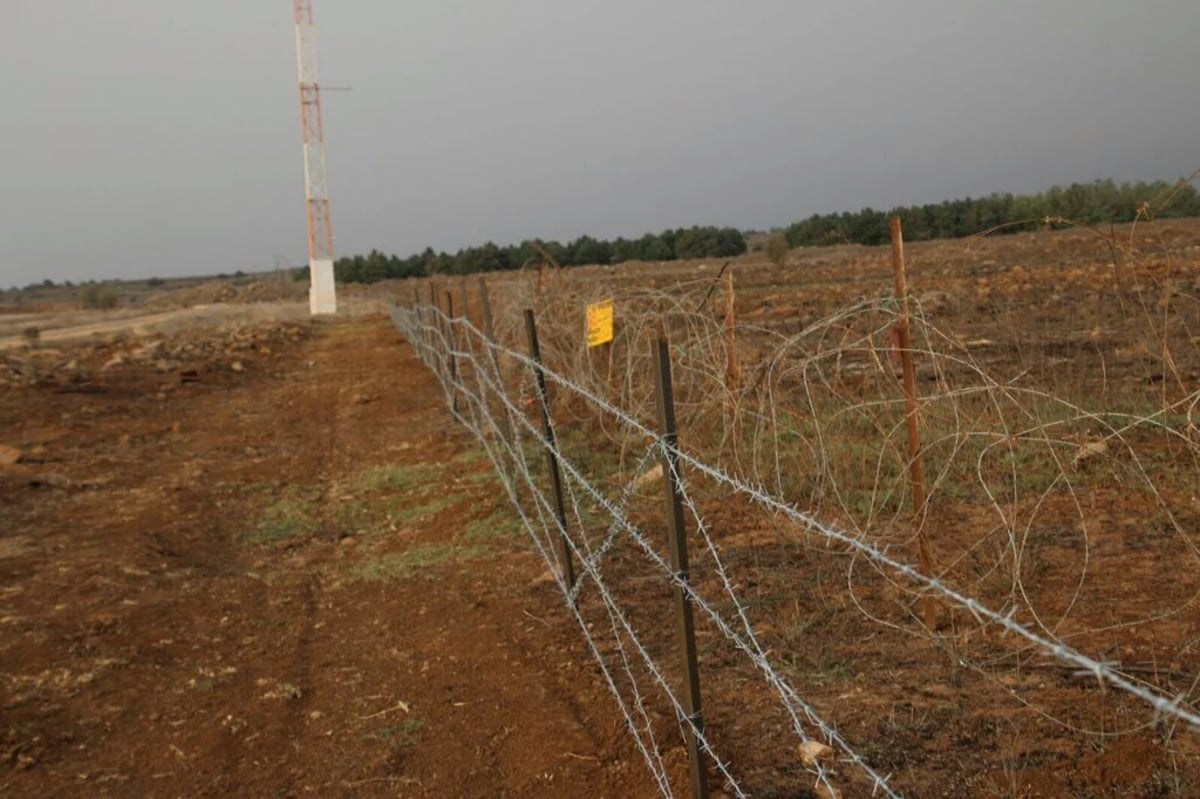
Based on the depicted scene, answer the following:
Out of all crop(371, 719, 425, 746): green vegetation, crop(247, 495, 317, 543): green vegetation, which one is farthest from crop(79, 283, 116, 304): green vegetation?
crop(371, 719, 425, 746): green vegetation

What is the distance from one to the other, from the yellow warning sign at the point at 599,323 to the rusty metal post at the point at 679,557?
3761mm

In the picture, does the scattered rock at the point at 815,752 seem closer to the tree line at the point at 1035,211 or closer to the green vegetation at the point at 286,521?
the tree line at the point at 1035,211

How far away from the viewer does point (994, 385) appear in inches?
154

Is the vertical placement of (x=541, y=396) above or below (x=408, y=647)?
above

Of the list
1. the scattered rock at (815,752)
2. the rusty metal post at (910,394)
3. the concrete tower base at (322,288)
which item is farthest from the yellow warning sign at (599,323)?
the concrete tower base at (322,288)

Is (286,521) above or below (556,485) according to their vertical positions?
below

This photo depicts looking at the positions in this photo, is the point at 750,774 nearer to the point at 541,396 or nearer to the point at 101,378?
the point at 541,396

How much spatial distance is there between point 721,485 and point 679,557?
12.9ft

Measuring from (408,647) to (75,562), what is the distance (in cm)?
309

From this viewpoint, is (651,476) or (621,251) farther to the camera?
(621,251)

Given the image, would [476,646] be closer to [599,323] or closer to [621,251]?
[599,323]

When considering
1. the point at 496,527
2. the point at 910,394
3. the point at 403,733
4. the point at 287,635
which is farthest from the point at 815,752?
the point at 496,527

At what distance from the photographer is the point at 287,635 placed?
18.8 feet

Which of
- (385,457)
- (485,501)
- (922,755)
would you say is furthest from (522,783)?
(385,457)
